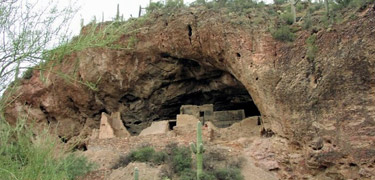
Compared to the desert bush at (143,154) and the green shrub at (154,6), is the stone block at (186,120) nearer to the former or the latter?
the desert bush at (143,154)

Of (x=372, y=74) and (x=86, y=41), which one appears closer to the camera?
(x=86, y=41)

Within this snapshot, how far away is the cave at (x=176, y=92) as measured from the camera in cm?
1759

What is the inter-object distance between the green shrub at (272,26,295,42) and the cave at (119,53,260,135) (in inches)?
120

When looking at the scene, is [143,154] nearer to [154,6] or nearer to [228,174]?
[228,174]

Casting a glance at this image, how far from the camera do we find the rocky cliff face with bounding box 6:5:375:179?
12438 mm

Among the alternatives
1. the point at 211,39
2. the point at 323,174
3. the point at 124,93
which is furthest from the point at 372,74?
the point at 124,93

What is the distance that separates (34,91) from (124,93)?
3.28m

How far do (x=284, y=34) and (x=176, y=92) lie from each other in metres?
5.56

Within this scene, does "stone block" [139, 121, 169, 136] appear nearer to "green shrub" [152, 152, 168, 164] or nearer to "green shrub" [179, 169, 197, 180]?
"green shrub" [152, 152, 168, 164]

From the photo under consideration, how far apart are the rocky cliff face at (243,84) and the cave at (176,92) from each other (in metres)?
0.04

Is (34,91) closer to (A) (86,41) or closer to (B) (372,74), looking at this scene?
(B) (372,74)

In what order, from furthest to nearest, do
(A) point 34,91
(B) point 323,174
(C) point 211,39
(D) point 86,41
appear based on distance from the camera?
(A) point 34,91, (C) point 211,39, (B) point 323,174, (D) point 86,41

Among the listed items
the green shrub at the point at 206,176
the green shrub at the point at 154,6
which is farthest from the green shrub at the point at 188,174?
the green shrub at the point at 154,6

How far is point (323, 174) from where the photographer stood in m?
13.0
